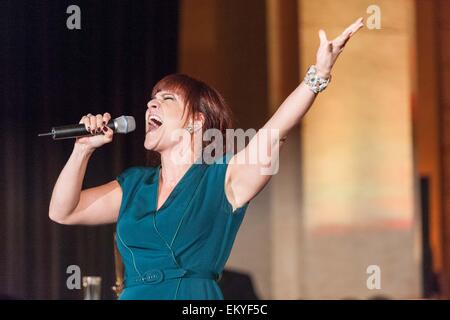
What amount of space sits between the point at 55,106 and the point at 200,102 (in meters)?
0.56

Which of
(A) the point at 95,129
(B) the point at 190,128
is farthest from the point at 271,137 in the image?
(A) the point at 95,129

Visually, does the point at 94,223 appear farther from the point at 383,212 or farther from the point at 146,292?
the point at 383,212

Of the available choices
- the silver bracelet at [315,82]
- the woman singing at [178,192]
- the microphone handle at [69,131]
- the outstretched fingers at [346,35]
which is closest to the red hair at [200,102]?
the woman singing at [178,192]

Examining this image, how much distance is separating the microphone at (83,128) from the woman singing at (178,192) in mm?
24

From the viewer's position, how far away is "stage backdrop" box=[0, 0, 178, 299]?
3566 millimetres

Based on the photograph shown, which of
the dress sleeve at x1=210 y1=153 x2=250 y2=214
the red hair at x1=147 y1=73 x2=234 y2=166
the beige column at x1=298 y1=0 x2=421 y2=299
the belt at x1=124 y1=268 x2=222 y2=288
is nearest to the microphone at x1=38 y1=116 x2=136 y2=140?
the red hair at x1=147 y1=73 x2=234 y2=166

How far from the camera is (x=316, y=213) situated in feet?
13.0

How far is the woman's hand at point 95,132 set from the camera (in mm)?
3244

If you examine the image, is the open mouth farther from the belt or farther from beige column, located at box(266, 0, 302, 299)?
beige column, located at box(266, 0, 302, 299)

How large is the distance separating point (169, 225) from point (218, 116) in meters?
0.42

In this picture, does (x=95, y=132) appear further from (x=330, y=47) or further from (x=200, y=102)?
(x=330, y=47)

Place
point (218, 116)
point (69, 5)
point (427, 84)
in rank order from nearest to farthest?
point (218, 116) → point (69, 5) → point (427, 84)

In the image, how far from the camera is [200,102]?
3404mm
